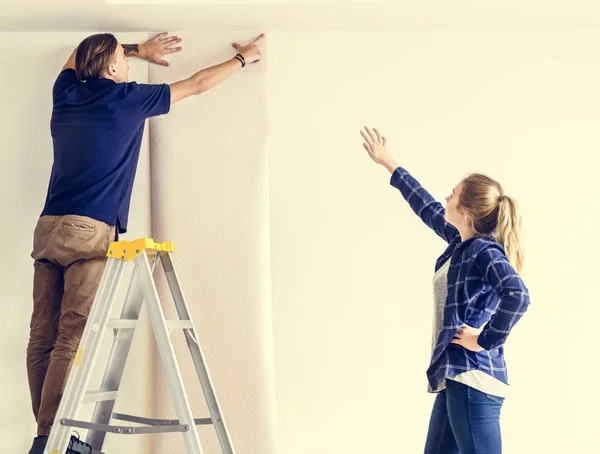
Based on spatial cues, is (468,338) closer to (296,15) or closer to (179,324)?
(179,324)

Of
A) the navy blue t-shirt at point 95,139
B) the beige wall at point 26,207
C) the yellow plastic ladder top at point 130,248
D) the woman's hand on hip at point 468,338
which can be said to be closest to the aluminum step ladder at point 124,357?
the yellow plastic ladder top at point 130,248

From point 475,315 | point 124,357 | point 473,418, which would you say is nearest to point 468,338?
point 475,315

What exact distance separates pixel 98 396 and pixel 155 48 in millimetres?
1495

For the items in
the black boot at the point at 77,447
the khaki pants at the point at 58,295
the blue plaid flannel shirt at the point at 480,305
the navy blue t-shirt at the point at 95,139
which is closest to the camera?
the blue plaid flannel shirt at the point at 480,305

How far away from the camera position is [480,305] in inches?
91.1

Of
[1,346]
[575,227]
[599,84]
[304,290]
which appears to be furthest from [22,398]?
[599,84]

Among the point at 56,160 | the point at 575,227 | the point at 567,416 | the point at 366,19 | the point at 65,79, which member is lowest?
the point at 567,416

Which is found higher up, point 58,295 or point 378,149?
point 378,149

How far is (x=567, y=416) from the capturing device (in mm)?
3041

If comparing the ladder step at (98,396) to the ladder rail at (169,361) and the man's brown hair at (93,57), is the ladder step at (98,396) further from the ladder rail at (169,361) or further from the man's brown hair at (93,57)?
the man's brown hair at (93,57)

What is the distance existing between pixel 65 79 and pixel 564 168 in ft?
6.97

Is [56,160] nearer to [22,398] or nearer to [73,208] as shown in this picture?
[73,208]

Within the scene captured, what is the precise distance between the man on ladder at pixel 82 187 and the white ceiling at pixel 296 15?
17 centimetres

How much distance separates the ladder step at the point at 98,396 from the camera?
7.46ft
